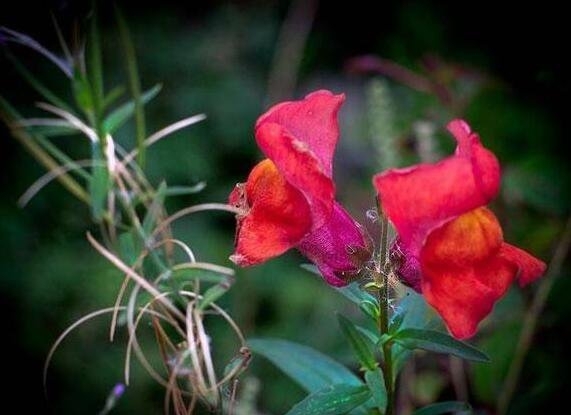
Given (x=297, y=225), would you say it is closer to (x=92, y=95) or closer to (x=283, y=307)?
(x=92, y=95)

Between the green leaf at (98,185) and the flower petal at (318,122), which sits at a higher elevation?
the flower petal at (318,122)

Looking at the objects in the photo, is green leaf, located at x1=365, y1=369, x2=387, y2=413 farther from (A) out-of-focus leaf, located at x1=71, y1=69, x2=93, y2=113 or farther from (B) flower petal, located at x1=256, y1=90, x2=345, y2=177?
(A) out-of-focus leaf, located at x1=71, y1=69, x2=93, y2=113

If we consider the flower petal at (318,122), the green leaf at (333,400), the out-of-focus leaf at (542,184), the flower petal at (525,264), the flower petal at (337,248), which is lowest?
the green leaf at (333,400)

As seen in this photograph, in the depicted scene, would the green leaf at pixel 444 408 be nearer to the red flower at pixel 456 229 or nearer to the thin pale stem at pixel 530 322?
the red flower at pixel 456 229

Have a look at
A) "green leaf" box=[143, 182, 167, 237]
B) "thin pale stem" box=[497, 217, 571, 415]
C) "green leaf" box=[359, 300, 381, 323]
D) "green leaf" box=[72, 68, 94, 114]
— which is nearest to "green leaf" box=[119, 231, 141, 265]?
"green leaf" box=[143, 182, 167, 237]

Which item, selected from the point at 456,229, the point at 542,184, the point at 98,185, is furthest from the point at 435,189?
the point at 542,184

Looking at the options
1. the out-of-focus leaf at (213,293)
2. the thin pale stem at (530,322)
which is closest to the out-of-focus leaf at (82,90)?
the out-of-focus leaf at (213,293)

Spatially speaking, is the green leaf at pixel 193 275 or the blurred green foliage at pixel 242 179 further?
the blurred green foliage at pixel 242 179
